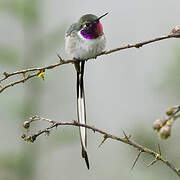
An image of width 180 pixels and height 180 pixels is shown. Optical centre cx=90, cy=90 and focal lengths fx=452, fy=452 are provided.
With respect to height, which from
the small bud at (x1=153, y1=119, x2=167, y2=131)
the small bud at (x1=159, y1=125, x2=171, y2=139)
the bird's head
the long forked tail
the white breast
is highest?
the bird's head

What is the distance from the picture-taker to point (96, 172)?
5.29 m

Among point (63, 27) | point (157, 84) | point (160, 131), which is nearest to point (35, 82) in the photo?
point (63, 27)

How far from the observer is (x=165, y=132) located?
115 cm

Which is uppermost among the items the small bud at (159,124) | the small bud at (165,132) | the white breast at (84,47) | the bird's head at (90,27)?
the bird's head at (90,27)

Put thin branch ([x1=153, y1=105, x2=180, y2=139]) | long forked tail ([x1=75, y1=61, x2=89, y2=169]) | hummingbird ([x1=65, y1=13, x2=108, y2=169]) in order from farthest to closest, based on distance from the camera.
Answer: hummingbird ([x1=65, y1=13, x2=108, y2=169]) → long forked tail ([x1=75, y1=61, x2=89, y2=169]) → thin branch ([x1=153, y1=105, x2=180, y2=139])

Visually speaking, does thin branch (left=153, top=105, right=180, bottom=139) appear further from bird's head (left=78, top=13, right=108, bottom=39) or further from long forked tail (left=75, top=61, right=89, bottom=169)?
bird's head (left=78, top=13, right=108, bottom=39)

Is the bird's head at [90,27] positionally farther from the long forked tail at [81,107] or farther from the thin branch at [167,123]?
the thin branch at [167,123]

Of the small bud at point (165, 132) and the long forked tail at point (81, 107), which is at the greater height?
the long forked tail at point (81, 107)

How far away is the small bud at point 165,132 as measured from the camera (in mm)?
1147

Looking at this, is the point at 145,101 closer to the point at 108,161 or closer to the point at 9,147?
the point at 108,161

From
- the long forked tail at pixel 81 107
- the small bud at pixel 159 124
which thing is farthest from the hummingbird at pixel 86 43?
the small bud at pixel 159 124

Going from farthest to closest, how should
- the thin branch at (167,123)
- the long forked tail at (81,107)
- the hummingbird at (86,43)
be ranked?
the hummingbird at (86,43)
the long forked tail at (81,107)
the thin branch at (167,123)

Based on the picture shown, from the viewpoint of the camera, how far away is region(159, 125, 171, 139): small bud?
1147 mm

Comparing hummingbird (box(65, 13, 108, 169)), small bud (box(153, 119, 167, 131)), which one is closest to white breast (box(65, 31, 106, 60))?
hummingbird (box(65, 13, 108, 169))
